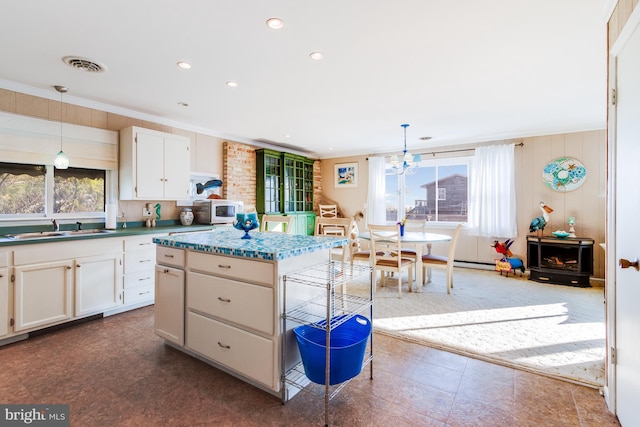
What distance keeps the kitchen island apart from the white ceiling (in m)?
1.49

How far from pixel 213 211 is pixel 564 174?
546cm

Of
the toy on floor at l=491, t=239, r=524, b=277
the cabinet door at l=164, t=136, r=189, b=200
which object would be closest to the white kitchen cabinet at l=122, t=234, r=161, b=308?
the cabinet door at l=164, t=136, r=189, b=200

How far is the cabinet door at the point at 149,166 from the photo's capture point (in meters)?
3.67

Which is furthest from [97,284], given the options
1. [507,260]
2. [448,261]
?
[507,260]

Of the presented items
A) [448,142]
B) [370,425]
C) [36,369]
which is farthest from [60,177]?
[448,142]

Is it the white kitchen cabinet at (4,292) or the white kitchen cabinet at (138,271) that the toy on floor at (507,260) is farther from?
the white kitchen cabinet at (4,292)

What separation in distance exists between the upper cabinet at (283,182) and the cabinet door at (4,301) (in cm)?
355

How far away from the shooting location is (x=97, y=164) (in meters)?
3.56

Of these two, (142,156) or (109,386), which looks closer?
(109,386)

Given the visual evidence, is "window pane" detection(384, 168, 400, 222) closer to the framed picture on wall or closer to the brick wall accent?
the framed picture on wall

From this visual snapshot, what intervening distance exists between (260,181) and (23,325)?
12.2ft

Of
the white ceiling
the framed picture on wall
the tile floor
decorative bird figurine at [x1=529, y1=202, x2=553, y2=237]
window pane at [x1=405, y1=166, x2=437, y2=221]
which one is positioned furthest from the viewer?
the framed picture on wall

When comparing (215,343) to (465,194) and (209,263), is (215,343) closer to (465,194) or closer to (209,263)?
(209,263)

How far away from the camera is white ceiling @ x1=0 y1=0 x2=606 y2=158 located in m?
1.91
